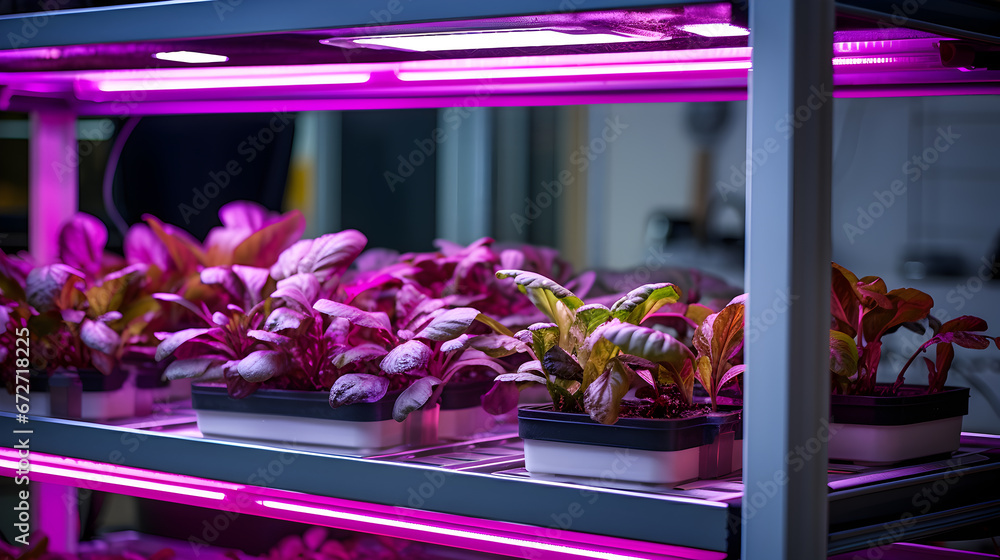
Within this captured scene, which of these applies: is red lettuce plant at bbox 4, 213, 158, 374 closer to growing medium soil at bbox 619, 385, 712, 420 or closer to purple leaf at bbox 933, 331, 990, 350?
growing medium soil at bbox 619, 385, 712, 420

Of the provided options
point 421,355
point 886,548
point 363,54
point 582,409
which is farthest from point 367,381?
point 886,548

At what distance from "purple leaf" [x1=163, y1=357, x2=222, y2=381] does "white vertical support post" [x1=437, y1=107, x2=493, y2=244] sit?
260cm

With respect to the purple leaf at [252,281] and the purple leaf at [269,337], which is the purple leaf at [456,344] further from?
the purple leaf at [252,281]

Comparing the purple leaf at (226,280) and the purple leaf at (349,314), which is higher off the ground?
the purple leaf at (226,280)

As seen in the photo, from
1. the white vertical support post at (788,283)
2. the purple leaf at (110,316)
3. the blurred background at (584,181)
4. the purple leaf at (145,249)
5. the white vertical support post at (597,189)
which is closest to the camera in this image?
the white vertical support post at (788,283)

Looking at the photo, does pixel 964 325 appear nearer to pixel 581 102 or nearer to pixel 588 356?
pixel 588 356

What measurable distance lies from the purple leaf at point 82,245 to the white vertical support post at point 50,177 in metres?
0.11

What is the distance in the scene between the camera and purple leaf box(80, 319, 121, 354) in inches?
51.6

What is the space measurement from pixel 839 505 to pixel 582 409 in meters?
0.26

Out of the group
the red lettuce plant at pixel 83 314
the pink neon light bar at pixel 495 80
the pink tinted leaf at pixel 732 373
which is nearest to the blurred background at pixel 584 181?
the pink neon light bar at pixel 495 80

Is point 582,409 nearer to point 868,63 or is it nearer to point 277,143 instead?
point 868,63

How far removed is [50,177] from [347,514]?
3.18 ft

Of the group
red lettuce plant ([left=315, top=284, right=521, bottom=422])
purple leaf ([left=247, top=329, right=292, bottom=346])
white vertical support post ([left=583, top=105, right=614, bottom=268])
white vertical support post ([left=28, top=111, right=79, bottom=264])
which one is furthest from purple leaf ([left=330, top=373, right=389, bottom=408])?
white vertical support post ([left=583, top=105, right=614, bottom=268])

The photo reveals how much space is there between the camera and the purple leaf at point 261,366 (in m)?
1.11
